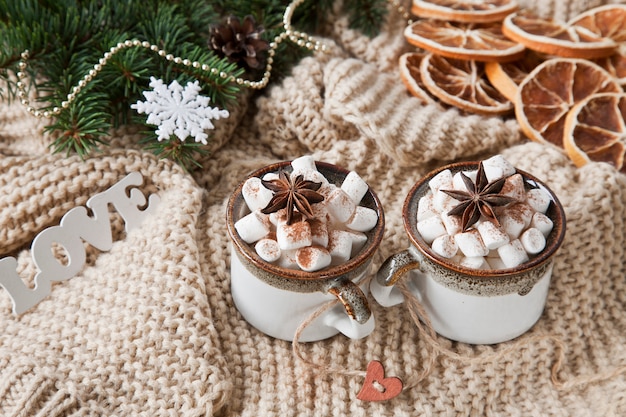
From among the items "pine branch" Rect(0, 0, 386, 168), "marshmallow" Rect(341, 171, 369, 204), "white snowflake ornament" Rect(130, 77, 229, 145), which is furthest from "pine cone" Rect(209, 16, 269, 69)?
"marshmallow" Rect(341, 171, 369, 204)

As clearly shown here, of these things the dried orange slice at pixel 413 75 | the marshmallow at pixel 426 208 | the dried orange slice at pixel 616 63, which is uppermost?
the marshmallow at pixel 426 208

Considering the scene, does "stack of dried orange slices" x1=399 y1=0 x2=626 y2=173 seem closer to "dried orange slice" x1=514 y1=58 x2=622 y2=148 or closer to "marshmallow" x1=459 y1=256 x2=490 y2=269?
"dried orange slice" x1=514 y1=58 x2=622 y2=148

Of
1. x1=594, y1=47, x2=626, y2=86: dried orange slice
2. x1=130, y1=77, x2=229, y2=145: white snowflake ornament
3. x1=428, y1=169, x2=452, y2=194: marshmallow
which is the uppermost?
x1=130, y1=77, x2=229, y2=145: white snowflake ornament

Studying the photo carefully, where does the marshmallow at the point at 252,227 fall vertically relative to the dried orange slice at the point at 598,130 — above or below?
above

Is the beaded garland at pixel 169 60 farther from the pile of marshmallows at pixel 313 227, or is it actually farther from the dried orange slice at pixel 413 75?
the pile of marshmallows at pixel 313 227

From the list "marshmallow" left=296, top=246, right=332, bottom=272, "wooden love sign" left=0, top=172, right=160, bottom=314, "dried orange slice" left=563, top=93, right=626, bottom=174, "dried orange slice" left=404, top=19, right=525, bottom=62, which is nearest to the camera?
"marshmallow" left=296, top=246, right=332, bottom=272

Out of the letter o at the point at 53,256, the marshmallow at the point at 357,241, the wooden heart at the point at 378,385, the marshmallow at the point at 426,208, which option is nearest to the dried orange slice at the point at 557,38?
the marshmallow at the point at 426,208

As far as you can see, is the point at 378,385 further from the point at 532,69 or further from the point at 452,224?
the point at 532,69
